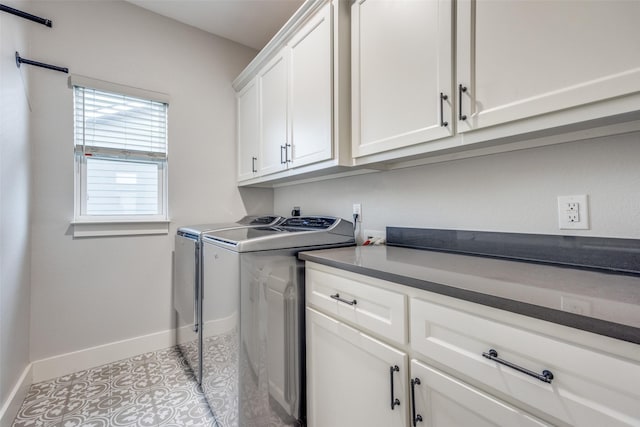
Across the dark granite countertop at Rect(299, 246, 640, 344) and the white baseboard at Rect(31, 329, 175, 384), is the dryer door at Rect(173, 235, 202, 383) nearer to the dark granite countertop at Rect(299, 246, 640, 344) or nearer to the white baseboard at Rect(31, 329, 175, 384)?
the white baseboard at Rect(31, 329, 175, 384)

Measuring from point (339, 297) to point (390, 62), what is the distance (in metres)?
1.09

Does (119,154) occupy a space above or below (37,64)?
below

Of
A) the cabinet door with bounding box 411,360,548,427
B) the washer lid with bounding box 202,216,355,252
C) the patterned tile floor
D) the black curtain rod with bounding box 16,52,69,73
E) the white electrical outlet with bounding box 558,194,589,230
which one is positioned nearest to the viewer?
the cabinet door with bounding box 411,360,548,427

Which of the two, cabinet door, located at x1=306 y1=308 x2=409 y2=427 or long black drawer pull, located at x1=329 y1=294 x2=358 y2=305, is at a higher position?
long black drawer pull, located at x1=329 y1=294 x2=358 y2=305

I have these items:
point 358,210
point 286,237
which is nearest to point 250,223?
point 358,210

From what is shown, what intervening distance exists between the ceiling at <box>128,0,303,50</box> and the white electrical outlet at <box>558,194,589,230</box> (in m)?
2.15

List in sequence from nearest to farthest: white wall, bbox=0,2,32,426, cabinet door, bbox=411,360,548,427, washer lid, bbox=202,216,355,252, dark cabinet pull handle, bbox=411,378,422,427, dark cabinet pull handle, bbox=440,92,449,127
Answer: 1. cabinet door, bbox=411,360,548,427
2. dark cabinet pull handle, bbox=411,378,422,427
3. dark cabinet pull handle, bbox=440,92,449,127
4. washer lid, bbox=202,216,355,252
5. white wall, bbox=0,2,32,426

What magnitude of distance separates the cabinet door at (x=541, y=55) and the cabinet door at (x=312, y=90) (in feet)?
2.35

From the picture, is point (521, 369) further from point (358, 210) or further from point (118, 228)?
point (118, 228)

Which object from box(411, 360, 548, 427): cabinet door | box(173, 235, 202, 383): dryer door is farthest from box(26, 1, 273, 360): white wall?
box(411, 360, 548, 427): cabinet door

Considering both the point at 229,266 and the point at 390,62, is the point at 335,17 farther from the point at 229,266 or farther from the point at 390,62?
the point at 229,266

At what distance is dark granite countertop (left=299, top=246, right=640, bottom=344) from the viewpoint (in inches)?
22.3

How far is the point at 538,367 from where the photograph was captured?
0.64 meters

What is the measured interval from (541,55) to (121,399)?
2569 millimetres
